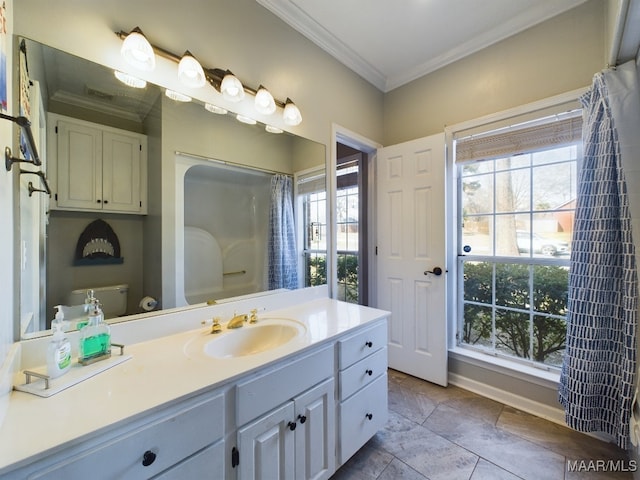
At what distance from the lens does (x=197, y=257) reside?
4.62 feet

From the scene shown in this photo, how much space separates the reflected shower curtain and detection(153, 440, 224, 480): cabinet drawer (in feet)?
3.05

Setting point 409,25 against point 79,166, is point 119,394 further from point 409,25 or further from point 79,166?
point 409,25

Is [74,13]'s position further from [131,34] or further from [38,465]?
[38,465]

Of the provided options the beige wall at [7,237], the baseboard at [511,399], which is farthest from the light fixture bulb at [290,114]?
the baseboard at [511,399]

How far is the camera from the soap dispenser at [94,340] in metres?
0.92

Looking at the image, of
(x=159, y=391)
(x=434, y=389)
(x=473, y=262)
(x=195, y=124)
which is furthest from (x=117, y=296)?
(x=473, y=262)

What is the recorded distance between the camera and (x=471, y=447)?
5.04 ft

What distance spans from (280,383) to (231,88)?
1415 mm

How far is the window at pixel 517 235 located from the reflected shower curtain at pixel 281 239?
54.5 inches

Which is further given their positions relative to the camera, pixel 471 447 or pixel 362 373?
pixel 471 447

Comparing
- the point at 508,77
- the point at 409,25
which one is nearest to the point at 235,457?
the point at 409,25

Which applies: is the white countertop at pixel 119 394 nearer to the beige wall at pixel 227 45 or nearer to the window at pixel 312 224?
the window at pixel 312 224

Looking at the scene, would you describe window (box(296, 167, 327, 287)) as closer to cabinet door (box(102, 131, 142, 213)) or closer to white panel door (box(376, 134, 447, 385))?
white panel door (box(376, 134, 447, 385))

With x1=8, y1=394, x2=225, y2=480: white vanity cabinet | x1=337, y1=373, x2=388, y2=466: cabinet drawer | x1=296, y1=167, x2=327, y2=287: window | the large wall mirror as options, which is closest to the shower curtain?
x1=337, y1=373, x2=388, y2=466: cabinet drawer
